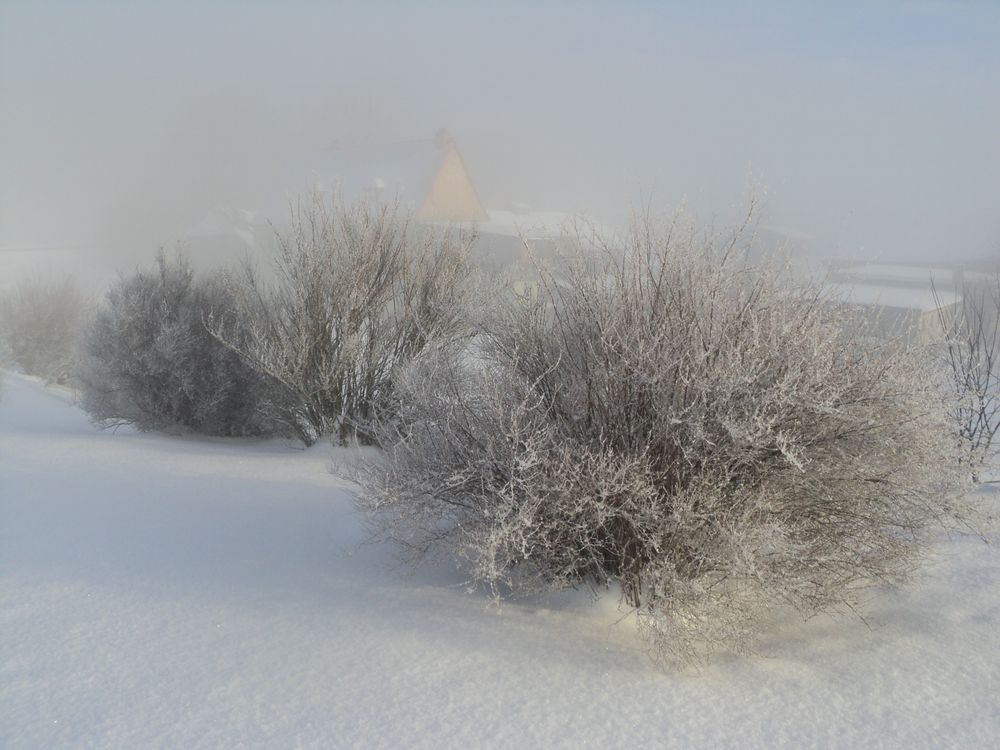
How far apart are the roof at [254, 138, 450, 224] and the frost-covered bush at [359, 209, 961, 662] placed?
26643mm

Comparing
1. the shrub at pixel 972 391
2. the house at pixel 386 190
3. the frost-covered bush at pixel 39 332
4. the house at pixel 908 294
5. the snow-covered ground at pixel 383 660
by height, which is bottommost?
the frost-covered bush at pixel 39 332

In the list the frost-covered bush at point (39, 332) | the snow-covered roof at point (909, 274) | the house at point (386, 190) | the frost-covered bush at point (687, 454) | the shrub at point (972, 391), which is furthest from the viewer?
the house at point (386, 190)

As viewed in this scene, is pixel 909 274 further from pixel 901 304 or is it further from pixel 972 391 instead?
pixel 972 391

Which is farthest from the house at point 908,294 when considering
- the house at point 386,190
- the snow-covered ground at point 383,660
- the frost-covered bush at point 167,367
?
the house at point 386,190

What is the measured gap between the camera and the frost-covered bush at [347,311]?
11.1m

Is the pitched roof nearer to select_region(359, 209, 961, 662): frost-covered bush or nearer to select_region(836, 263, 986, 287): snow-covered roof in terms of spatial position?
select_region(836, 263, 986, 287): snow-covered roof

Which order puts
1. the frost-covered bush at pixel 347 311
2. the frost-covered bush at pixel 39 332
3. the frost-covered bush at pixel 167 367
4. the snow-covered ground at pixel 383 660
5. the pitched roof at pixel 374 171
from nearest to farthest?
the snow-covered ground at pixel 383 660 < the frost-covered bush at pixel 347 311 < the frost-covered bush at pixel 167 367 < the frost-covered bush at pixel 39 332 < the pitched roof at pixel 374 171

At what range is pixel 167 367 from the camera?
39.7 ft

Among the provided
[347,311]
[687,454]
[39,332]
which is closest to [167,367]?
[347,311]

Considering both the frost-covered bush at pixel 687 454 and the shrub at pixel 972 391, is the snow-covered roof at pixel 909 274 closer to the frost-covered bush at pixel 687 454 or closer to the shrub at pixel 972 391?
the shrub at pixel 972 391

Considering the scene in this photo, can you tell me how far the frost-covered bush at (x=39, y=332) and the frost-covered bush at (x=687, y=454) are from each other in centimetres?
2247

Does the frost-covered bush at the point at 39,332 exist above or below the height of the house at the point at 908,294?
below

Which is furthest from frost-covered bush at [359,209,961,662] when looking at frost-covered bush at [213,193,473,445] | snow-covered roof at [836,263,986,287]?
snow-covered roof at [836,263,986,287]

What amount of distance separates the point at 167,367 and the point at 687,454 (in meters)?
9.52
